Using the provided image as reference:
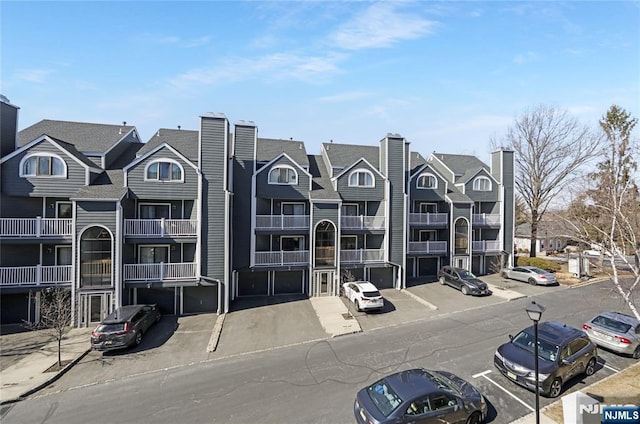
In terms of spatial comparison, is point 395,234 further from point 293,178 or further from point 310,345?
point 310,345

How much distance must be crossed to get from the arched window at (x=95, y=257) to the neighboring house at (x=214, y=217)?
6cm

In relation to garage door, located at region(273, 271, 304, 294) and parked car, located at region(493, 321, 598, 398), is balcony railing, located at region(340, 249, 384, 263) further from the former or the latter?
parked car, located at region(493, 321, 598, 398)

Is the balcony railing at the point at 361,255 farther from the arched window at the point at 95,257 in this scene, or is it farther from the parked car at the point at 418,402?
the arched window at the point at 95,257

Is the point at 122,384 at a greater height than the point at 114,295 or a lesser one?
lesser

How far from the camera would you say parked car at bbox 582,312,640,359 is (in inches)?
540

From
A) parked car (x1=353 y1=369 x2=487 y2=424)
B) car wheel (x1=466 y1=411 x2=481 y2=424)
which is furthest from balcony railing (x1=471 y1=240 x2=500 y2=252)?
car wheel (x1=466 y1=411 x2=481 y2=424)

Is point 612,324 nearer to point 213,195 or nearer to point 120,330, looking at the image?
point 213,195

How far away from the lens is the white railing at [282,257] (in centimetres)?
2247

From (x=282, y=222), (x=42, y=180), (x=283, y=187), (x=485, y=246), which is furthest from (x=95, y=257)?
(x=485, y=246)

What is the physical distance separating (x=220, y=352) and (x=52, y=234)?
12077 millimetres

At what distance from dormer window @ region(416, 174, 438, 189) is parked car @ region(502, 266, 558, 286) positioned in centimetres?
1034

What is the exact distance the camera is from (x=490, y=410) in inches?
407

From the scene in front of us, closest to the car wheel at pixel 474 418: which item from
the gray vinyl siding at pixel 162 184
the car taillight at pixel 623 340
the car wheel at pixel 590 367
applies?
the car wheel at pixel 590 367

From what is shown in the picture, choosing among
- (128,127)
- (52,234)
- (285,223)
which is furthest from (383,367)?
(128,127)
